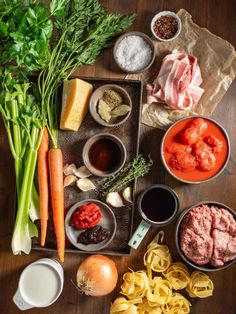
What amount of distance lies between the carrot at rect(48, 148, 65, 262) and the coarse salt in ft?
1.64

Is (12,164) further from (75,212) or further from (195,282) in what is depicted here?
(195,282)

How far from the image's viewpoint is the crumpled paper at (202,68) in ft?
7.04

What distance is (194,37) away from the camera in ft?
7.15

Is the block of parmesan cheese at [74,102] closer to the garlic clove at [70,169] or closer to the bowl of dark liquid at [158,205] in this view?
the garlic clove at [70,169]

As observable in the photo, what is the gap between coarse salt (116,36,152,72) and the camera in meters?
2.13

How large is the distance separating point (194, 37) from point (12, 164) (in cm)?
103

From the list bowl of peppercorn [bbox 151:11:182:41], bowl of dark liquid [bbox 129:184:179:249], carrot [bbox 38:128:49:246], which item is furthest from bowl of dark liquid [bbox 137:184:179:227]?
bowl of peppercorn [bbox 151:11:182:41]

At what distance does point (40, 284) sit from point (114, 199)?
490mm

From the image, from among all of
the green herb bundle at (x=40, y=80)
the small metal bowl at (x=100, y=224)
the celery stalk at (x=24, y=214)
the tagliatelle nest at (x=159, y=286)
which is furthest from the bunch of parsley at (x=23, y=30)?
the tagliatelle nest at (x=159, y=286)

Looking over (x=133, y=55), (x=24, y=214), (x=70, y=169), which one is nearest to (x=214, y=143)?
(x=133, y=55)

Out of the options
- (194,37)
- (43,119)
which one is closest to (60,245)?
(43,119)

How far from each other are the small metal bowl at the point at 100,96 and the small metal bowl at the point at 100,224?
36 cm

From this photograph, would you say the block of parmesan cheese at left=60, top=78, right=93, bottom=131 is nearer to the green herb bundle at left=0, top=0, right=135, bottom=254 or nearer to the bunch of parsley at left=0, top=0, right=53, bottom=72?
the green herb bundle at left=0, top=0, right=135, bottom=254

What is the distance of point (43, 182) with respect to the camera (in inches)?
82.1
